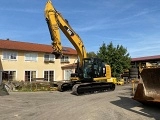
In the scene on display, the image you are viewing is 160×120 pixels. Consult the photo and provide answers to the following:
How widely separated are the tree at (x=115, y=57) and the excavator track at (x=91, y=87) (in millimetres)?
14625

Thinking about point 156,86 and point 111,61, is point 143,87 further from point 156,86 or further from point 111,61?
point 111,61

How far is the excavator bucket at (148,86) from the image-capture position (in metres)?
12.2

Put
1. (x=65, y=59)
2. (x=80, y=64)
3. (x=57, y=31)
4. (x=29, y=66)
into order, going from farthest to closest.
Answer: (x=65, y=59), (x=29, y=66), (x=80, y=64), (x=57, y=31)

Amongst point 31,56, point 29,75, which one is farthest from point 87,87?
point 31,56

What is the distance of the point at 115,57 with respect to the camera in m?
36.9

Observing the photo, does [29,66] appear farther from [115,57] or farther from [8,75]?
[115,57]

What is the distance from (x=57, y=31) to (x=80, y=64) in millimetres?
3463

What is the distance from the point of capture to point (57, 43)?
2022 centimetres

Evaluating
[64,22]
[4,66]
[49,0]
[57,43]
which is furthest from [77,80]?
[4,66]

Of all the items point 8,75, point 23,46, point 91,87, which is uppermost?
point 23,46

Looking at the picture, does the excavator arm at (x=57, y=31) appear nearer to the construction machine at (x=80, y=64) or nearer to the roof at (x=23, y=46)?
the construction machine at (x=80, y=64)

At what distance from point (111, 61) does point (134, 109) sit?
82.7 feet

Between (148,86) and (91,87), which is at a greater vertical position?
(148,86)

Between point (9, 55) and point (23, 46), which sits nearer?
point (9, 55)
